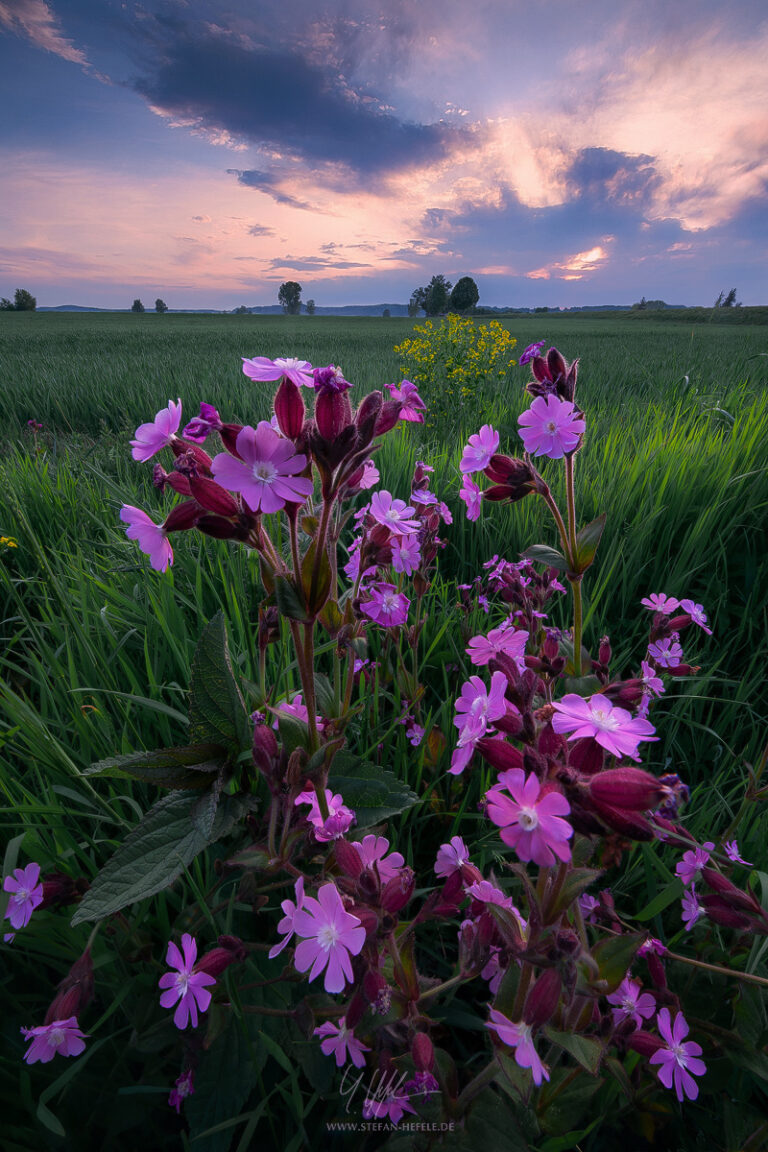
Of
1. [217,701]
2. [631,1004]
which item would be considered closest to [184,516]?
[217,701]

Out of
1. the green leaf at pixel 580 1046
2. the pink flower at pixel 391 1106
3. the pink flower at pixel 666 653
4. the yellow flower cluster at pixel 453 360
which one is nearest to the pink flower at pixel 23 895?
the pink flower at pixel 391 1106

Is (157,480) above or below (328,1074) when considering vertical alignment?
above

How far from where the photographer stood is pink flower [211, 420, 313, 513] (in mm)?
775

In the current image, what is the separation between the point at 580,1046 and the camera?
0.76 metres

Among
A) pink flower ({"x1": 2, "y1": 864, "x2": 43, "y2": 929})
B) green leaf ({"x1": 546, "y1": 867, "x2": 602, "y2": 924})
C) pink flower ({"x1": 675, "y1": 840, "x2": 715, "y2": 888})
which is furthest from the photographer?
pink flower ({"x1": 675, "y1": 840, "x2": 715, "y2": 888})

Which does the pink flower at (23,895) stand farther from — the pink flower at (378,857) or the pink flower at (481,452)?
the pink flower at (481,452)

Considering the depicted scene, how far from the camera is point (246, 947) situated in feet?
3.06

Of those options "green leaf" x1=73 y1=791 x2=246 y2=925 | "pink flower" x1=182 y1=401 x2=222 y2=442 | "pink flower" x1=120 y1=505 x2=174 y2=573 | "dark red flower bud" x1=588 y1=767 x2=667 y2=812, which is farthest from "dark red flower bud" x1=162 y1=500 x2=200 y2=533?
"dark red flower bud" x1=588 y1=767 x2=667 y2=812

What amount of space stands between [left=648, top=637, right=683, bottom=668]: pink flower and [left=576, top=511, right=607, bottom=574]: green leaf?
35 centimetres

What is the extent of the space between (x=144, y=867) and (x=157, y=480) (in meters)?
0.65

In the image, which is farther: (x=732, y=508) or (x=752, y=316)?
(x=752, y=316)

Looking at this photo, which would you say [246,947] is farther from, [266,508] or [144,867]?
[266,508]

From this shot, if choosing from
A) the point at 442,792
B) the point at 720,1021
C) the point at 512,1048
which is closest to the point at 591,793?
the point at 512,1048

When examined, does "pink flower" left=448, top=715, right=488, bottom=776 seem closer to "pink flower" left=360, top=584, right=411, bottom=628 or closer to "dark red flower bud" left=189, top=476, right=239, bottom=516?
"dark red flower bud" left=189, top=476, right=239, bottom=516
